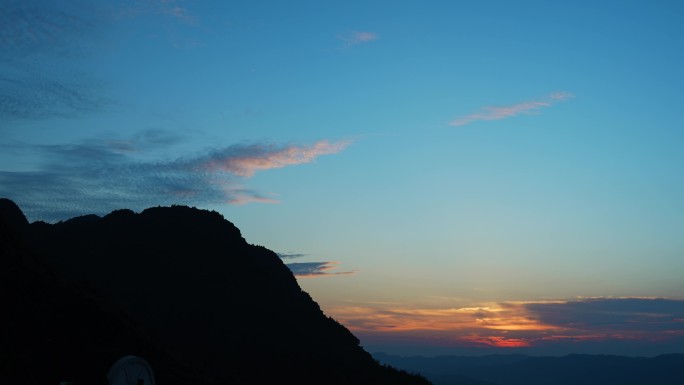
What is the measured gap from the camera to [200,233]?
9531cm

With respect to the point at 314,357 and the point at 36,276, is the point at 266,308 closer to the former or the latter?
the point at 314,357

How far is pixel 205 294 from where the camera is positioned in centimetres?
8281

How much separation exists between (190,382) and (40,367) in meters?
15.4

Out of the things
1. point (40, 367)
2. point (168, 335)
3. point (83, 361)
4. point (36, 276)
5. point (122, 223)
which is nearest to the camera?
point (40, 367)

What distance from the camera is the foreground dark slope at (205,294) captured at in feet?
237

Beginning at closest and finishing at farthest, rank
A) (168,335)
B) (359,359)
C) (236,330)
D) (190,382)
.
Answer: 1. (190,382)
2. (168,335)
3. (236,330)
4. (359,359)

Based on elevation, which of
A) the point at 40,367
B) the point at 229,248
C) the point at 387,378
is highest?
the point at 229,248

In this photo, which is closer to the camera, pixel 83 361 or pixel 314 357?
pixel 83 361

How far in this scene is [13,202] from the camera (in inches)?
3049

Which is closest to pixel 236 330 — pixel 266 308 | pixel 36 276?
pixel 266 308

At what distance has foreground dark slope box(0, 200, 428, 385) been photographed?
72.3 meters

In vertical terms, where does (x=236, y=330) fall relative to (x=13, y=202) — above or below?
below

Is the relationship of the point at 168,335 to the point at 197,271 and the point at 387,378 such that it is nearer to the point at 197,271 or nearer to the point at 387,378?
the point at 197,271

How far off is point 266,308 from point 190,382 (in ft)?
126
